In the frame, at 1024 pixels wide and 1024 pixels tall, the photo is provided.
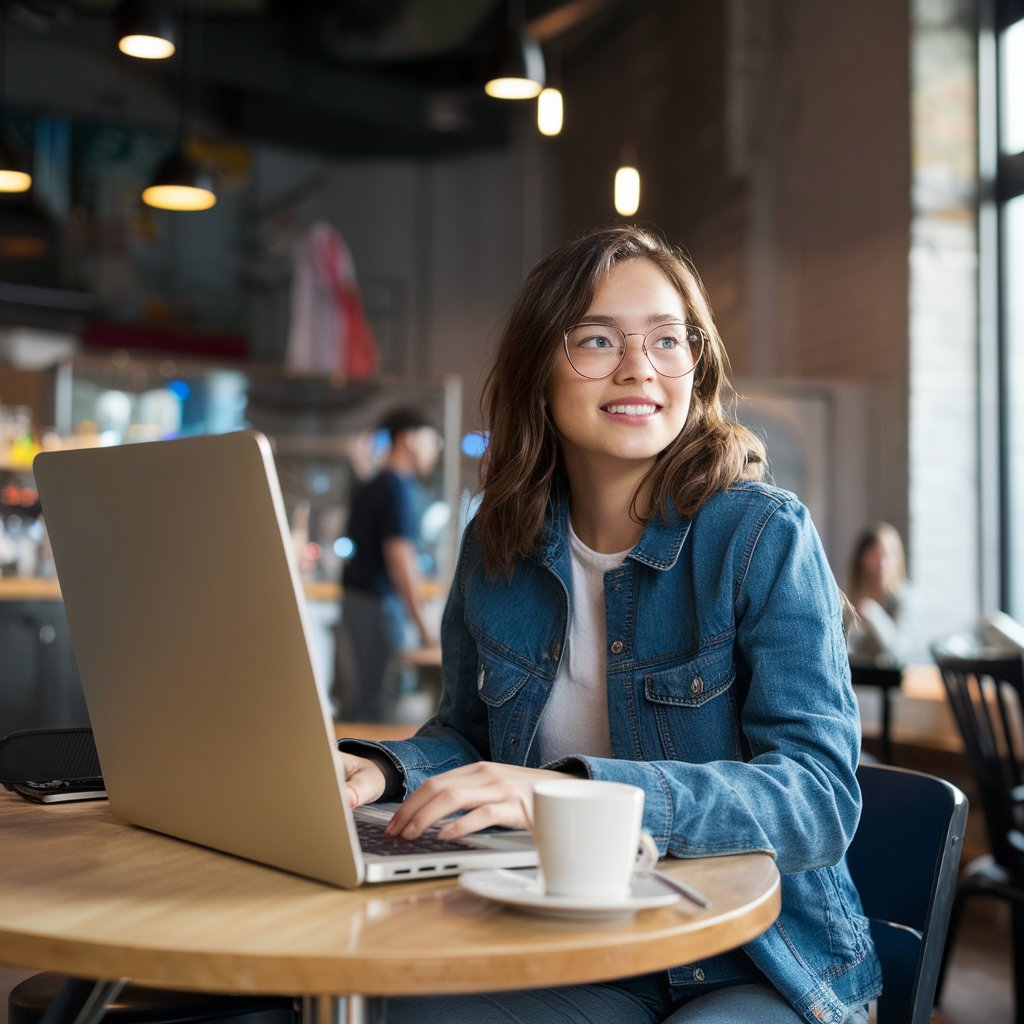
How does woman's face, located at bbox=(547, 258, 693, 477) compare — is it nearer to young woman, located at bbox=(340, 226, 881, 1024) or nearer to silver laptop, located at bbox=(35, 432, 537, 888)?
young woman, located at bbox=(340, 226, 881, 1024)

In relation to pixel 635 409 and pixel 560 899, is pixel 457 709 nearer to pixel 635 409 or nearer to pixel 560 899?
pixel 635 409

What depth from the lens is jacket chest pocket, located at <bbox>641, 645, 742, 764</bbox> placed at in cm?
130

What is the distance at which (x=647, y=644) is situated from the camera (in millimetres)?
Answer: 1348

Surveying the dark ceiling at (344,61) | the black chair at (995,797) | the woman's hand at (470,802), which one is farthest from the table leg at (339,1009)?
the dark ceiling at (344,61)

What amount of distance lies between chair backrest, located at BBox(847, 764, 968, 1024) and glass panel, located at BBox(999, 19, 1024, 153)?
5.04 m

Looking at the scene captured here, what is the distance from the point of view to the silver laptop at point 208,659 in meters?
0.89

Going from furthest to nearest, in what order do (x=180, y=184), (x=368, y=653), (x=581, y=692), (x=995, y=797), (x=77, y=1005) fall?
1. (x=180, y=184)
2. (x=368, y=653)
3. (x=995, y=797)
4. (x=581, y=692)
5. (x=77, y=1005)

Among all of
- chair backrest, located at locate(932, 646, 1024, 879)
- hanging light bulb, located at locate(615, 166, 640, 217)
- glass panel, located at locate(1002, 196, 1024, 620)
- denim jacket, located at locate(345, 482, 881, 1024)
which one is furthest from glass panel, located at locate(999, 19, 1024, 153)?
denim jacket, located at locate(345, 482, 881, 1024)

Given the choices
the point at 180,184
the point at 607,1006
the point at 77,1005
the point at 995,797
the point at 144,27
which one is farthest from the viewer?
the point at 180,184

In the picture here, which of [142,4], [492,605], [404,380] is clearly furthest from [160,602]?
[404,380]

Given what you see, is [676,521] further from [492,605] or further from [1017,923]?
[1017,923]

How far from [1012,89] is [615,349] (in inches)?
203

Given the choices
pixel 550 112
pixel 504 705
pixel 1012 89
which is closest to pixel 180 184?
pixel 550 112

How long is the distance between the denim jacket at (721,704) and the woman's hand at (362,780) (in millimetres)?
29
